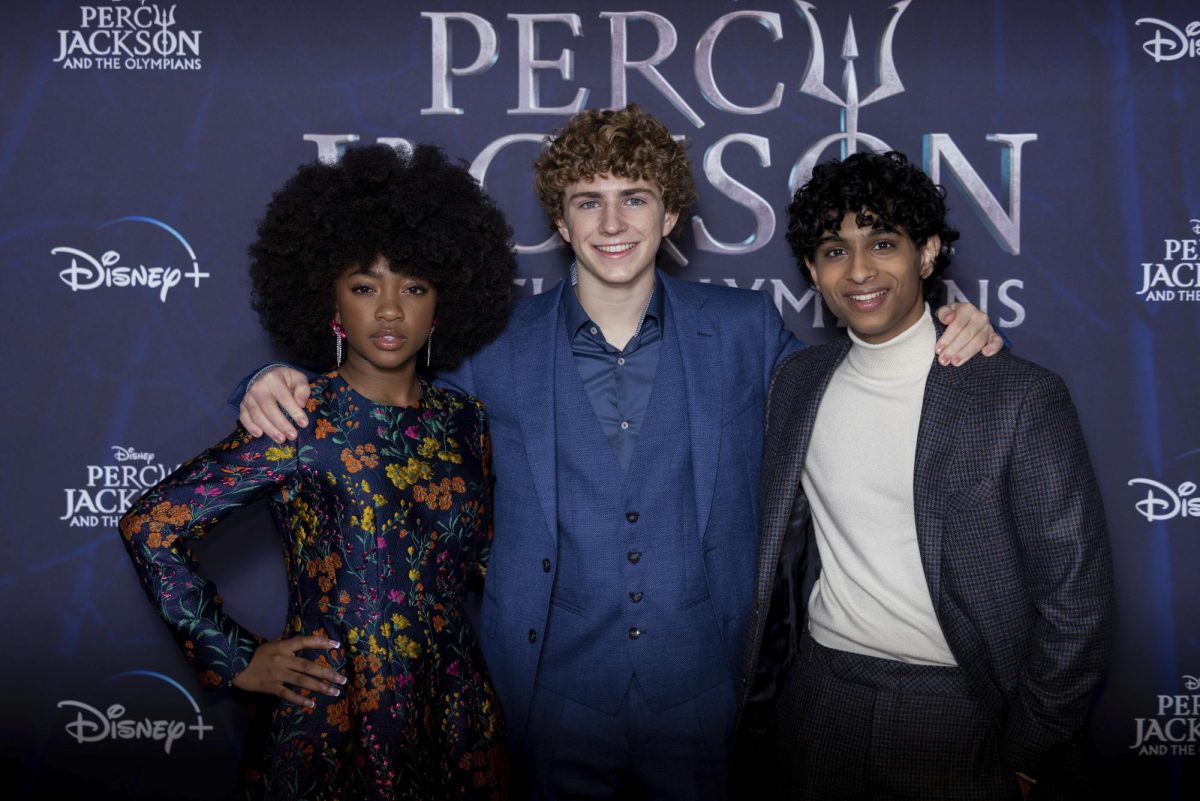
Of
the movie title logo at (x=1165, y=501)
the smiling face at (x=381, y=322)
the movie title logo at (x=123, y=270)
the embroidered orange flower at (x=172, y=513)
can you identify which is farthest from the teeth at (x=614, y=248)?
the movie title logo at (x=1165, y=501)

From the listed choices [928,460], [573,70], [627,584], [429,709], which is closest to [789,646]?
[627,584]

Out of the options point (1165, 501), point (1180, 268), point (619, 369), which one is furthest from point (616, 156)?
point (1165, 501)

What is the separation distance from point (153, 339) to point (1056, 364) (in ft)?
9.25

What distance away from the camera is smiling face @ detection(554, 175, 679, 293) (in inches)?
86.2

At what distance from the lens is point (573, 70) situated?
287 centimetres

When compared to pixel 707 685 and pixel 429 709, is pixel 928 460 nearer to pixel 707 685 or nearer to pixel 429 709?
pixel 707 685

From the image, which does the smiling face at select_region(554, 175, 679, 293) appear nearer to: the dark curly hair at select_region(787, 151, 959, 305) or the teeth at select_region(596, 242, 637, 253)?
the teeth at select_region(596, 242, 637, 253)

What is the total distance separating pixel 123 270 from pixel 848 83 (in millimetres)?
2313

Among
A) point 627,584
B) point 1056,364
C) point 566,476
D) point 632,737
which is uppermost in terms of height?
point 1056,364

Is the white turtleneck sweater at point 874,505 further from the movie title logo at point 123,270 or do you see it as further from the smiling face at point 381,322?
the movie title logo at point 123,270

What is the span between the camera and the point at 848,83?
287cm

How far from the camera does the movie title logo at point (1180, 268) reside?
9.45 ft

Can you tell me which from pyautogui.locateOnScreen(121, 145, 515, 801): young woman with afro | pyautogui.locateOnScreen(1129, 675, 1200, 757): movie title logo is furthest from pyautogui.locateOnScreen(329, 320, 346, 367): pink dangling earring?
pyautogui.locateOnScreen(1129, 675, 1200, 757): movie title logo

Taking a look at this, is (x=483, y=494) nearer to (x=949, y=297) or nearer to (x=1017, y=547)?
(x=1017, y=547)
